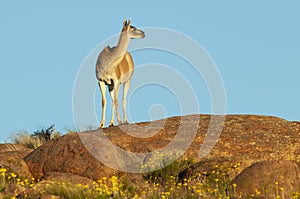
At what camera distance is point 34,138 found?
23281 millimetres

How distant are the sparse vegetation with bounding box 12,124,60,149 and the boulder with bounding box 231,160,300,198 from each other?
10471 millimetres

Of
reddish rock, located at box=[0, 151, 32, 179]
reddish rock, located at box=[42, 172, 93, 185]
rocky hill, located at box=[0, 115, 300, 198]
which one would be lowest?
reddish rock, located at box=[42, 172, 93, 185]

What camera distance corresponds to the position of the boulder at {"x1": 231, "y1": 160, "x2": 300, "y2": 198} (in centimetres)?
1234

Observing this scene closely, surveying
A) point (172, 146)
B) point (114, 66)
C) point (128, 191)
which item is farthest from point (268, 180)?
point (114, 66)

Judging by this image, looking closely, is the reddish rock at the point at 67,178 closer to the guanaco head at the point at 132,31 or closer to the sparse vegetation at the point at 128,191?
the sparse vegetation at the point at 128,191

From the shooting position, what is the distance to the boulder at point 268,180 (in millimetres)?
12344

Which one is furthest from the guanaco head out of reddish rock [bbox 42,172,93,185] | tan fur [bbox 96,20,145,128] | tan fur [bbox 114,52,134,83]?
reddish rock [bbox 42,172,93,185]

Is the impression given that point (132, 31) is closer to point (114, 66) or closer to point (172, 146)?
point (114, 66)

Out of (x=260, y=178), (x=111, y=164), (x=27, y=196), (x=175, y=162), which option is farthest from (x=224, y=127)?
(x=27, y=196)

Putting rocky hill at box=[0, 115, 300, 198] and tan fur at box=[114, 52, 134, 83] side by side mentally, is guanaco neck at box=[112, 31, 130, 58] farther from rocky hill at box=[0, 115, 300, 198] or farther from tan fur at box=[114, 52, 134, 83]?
rocky hill at box=[0, 115, 300, 198]

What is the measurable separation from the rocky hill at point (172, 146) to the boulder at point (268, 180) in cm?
8

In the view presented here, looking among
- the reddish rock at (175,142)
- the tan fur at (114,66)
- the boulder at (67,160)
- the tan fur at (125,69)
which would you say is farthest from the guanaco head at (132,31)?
the boulder at (67,160)

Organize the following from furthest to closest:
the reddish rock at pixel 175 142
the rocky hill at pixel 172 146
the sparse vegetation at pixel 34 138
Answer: the sparse vegetation at pixel 34 138
the reddish rock at pixel 175 142
the rocky hill at pixel 172 146

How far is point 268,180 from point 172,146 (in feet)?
19.5
